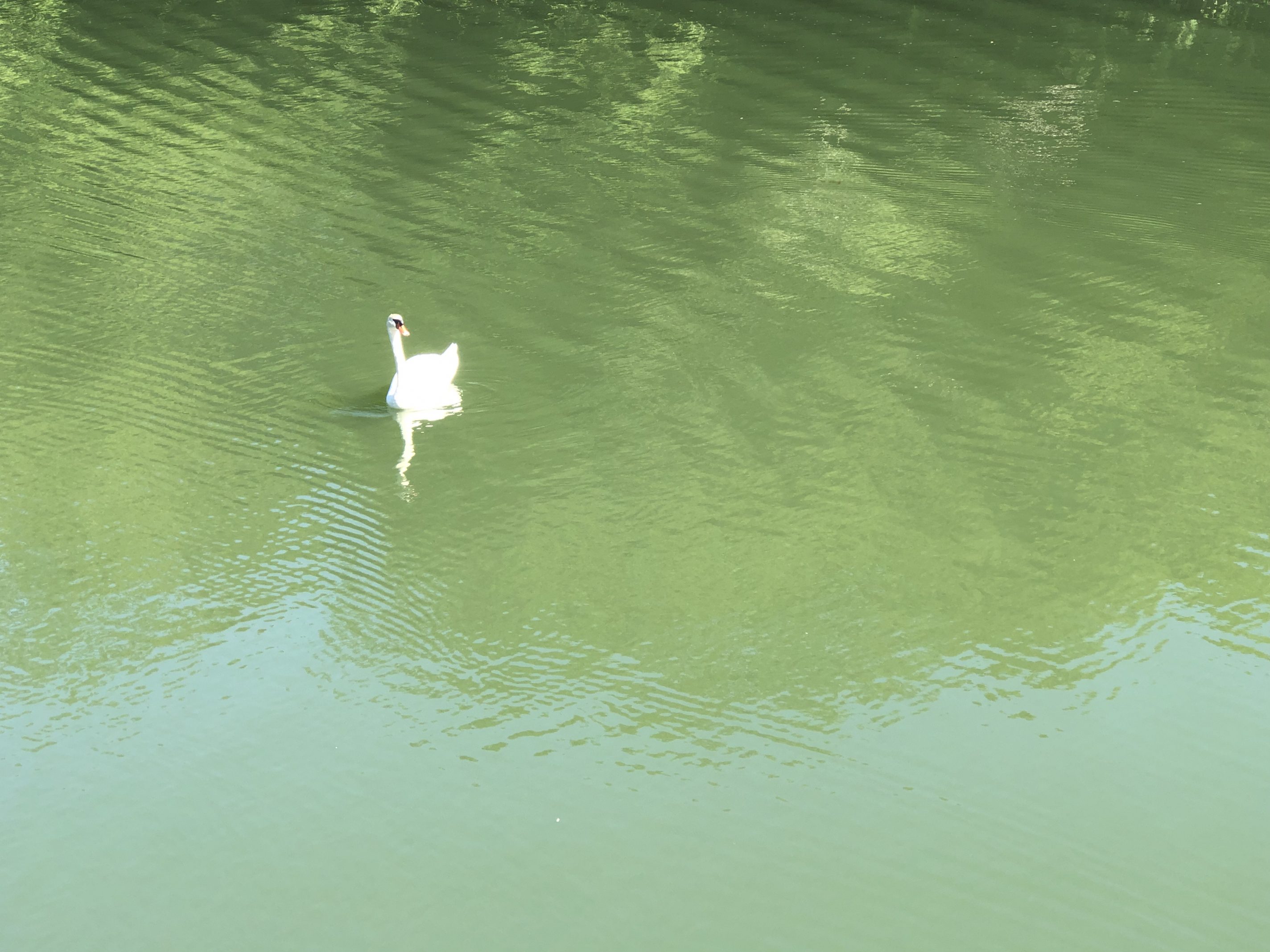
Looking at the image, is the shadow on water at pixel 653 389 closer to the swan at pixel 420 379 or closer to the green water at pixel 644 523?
the green water at pixel 644 523

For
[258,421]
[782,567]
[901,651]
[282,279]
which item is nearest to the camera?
[901,651]

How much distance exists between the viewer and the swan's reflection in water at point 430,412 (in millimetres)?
9977

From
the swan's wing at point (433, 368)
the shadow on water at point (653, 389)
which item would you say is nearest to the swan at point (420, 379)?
the swan's wing at point (433, 368)

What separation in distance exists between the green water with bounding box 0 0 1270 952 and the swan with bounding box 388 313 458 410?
0.79ft

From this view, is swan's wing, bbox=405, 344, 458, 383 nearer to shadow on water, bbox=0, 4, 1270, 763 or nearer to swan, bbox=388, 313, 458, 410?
swan, bbox=388, 313, 458, 410

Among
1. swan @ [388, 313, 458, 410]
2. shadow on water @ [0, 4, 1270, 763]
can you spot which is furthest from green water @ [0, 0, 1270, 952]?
swan @ [388, 313, 458, 410]

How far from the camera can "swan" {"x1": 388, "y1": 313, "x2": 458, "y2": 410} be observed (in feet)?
33.1

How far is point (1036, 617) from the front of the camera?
8.04 m

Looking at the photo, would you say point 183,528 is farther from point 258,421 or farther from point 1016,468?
point 1016,468

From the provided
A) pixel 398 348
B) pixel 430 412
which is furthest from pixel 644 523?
pixel 398 348

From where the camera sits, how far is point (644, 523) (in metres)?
9.01

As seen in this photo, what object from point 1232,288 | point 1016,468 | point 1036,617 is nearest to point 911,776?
point 1036,617

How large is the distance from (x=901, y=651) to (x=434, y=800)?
2.69m

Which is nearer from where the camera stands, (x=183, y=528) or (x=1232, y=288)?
(x=183, y=528)
